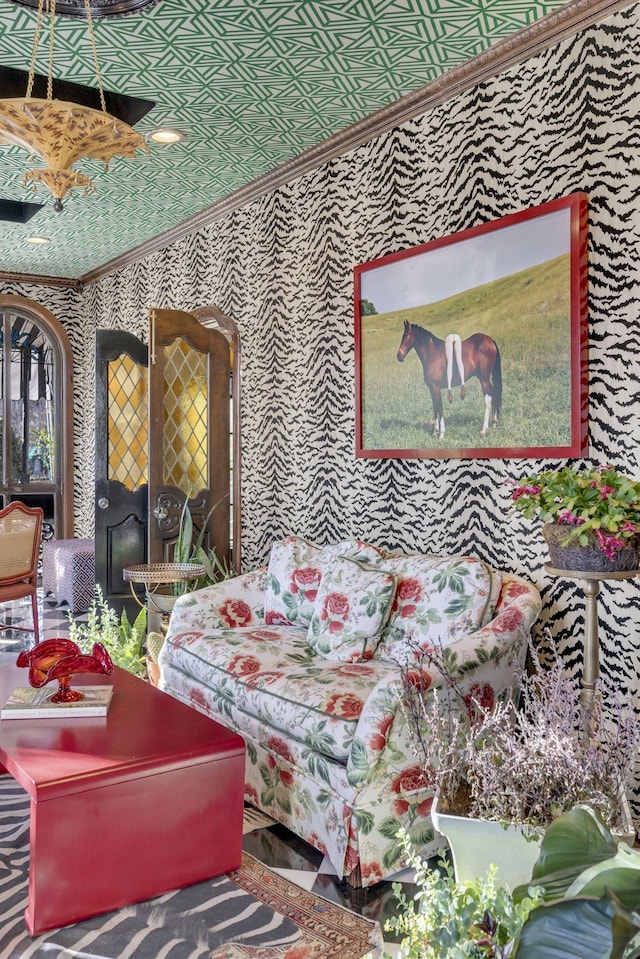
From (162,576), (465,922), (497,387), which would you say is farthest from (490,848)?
(162,576)

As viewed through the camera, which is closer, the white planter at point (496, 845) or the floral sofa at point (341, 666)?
the white planter at point (496, 845)

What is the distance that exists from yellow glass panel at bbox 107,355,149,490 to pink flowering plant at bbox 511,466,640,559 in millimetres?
3568

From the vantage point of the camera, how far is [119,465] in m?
5.48

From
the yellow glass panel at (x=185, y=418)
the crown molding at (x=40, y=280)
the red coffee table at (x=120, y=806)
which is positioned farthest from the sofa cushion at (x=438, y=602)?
the crown molding at (x=40, y=280)

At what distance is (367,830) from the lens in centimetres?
233

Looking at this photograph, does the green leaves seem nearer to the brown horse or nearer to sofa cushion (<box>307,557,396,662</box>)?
sofa cushion (<box>307,557,396,662</box>)

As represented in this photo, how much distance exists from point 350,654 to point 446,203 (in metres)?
2.04

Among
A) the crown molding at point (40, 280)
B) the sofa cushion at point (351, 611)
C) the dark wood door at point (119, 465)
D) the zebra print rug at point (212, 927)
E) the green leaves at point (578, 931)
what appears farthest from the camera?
the crown molding at point (40, 280)

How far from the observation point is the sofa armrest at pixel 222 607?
3697mm

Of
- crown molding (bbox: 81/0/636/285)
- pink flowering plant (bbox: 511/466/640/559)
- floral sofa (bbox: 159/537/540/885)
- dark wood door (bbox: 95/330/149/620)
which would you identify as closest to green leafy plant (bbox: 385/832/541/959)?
floral sofa (bbox: 159/537/540/885)

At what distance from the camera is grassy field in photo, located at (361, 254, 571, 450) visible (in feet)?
9.97

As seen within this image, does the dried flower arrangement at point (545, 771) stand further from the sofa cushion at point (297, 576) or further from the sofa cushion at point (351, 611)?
the sofa cushion at point (297, 576)

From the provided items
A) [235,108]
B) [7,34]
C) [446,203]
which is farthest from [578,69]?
[7,34]

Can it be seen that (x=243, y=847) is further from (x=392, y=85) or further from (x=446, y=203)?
(x=392, y=85)
